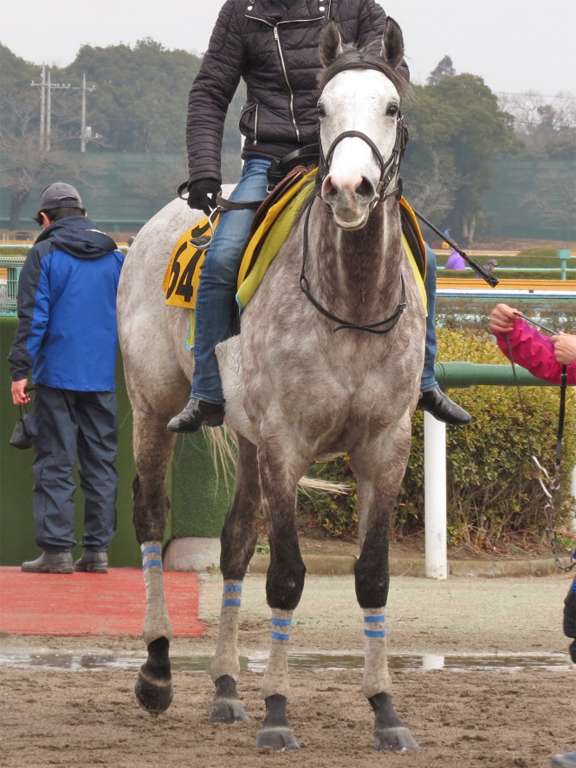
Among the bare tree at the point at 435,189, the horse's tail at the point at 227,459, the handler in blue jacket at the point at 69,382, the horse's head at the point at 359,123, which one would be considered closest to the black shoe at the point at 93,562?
the handler in blue jacket at the point at 69,382

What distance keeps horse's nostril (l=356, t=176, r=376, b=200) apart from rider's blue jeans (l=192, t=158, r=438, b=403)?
1231 millimetres

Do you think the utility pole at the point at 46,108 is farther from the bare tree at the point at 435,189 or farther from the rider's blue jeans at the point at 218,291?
the rider's blue jeans at the point at 218,291

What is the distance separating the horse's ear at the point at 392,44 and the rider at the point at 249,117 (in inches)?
25.7

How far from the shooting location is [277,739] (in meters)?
4.39

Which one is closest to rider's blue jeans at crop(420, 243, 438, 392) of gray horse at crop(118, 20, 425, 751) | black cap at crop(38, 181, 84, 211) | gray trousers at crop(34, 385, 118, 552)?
gray horse at crop(118, 20, 425, 751)

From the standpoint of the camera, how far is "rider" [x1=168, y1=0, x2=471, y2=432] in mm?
5008

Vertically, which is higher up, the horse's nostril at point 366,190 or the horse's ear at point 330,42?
the horse's ear at point 330,42

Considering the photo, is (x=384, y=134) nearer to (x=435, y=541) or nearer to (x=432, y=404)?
(x=432, y=404)

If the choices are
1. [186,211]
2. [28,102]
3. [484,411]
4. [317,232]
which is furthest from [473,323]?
[28,102]

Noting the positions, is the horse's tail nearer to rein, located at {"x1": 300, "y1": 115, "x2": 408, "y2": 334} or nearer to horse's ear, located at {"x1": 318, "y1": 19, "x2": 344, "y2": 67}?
rein, located at {"x1": 300, "y1": 115, "x2": 408, "y2": 334}

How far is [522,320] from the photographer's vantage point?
14.6 feet

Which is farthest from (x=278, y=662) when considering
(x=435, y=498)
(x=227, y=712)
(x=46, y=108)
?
(x=46, y=108)

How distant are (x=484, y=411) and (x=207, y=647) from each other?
2867mm

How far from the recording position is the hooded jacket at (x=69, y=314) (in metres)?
7.79
